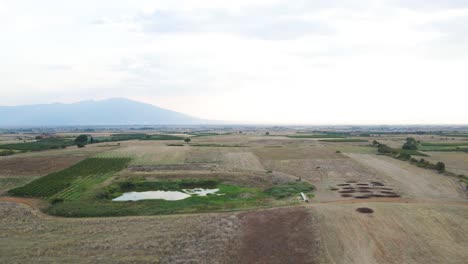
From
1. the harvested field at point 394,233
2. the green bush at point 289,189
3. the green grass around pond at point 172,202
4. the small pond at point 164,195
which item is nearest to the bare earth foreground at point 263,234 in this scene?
the harvested field at point 394,233

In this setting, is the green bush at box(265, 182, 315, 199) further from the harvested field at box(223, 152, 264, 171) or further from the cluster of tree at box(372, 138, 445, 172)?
the cluster of tree at box(372, 138, 445, 172)

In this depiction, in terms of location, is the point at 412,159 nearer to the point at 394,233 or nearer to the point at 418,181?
the point at 418,181

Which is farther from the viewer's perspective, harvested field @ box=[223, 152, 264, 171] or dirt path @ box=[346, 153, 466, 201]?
harvested field @ box=[223, 152, 264, 171]

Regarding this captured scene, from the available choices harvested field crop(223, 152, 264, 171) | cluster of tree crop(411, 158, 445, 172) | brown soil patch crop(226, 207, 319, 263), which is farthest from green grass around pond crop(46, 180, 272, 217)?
cluster of tree crop(411, 158, 445, 172)

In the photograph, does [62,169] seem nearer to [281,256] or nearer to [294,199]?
[294,199]

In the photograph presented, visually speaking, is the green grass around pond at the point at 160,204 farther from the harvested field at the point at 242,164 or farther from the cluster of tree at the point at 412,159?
the cluster of tree at the point at 412,159

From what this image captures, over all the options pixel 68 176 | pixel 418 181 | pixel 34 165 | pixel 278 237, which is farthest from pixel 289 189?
pixel 34 165
